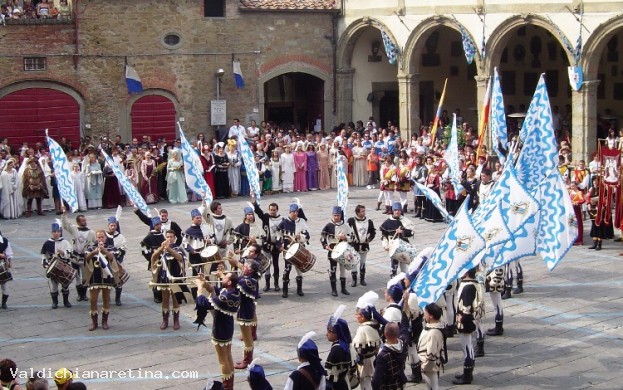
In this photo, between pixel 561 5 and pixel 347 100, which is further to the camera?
pixel 347 100

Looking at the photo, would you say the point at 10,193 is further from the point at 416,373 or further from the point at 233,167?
the point at 416,373

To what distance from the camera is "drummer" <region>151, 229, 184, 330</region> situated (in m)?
15.8

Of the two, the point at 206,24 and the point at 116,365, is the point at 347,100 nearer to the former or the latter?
the point at 206,24

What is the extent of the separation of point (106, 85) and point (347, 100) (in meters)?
8.79

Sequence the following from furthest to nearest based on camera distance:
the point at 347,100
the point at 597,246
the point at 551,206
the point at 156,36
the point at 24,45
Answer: the point at 347,100 → the point at 156,36 → the point at 24,45 → the point at 597,246 → the point at 551,206

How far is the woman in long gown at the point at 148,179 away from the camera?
27.5m

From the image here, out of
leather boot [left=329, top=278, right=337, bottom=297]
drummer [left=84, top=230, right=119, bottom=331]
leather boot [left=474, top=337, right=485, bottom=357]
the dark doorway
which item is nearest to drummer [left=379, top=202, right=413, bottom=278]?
leather boot [left=329, top=278, right=337, bottom=297]

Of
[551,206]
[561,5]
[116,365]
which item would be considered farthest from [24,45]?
[551,206]

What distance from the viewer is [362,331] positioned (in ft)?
39.5

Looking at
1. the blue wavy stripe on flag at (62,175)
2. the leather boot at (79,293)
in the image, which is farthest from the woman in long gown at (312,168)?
the leather boot at (79,293)

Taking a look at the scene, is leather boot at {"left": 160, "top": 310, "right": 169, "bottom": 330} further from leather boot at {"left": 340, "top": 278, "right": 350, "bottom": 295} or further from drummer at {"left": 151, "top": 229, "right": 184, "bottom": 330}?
leather boot at {"left": 340, "top": 278, "right": 350, "bottom": 295}

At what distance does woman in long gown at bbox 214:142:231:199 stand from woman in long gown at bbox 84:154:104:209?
10.6ft

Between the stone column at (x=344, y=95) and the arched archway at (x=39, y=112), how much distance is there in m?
9.23

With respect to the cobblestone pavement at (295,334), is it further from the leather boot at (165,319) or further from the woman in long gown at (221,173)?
the woman in long gown at (221,173)
